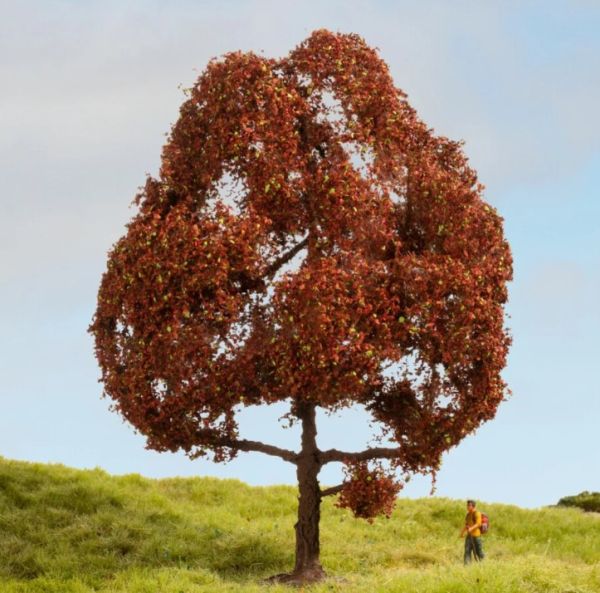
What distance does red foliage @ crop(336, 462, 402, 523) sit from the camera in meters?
20.3

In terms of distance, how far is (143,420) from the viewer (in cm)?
1994

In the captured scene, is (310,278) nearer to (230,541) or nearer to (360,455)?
(360,455)

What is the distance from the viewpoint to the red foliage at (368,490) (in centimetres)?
2033

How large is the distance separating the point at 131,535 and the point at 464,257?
10888 mm

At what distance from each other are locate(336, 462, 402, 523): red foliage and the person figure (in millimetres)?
2193

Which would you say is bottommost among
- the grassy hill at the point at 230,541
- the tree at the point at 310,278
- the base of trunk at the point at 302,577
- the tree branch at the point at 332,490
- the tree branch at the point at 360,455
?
the base of trunk at the point at 302,577

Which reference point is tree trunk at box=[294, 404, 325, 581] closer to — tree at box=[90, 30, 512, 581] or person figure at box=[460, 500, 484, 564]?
tree at box=[90, 30, 512, 581]

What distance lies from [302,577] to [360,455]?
2863 mm

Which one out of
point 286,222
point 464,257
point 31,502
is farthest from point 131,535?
point 464,257

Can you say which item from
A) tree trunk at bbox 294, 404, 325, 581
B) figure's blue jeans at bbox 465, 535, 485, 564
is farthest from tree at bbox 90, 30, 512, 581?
figure's blue jeans at bbox 465, 535, 485, 564

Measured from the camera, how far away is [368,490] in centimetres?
2028

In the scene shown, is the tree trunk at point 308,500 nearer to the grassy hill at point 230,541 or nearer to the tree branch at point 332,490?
the tree branch at point 332,490

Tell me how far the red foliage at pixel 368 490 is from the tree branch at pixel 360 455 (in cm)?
26

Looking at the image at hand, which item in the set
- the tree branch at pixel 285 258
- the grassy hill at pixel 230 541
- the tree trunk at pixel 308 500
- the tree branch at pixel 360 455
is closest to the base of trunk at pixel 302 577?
the tree trunk at pixel 308 500
